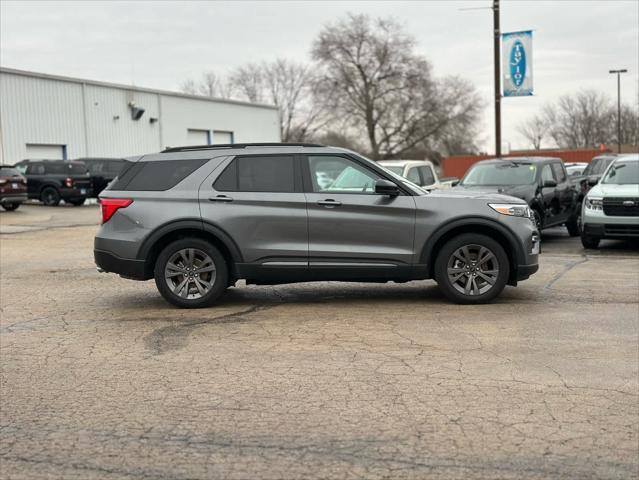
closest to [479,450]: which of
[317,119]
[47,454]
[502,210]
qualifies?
[47,454]

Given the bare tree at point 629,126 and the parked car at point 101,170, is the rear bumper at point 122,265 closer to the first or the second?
the parked car at point 101,170

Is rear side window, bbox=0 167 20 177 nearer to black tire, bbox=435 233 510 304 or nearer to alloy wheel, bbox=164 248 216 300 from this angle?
alloy wheel, bbox=164 248 216 300

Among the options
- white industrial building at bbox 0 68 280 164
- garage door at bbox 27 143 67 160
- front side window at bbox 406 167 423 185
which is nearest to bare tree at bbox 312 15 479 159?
white industrial building at bbox 0 68 280 164

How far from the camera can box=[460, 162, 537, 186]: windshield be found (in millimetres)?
14609

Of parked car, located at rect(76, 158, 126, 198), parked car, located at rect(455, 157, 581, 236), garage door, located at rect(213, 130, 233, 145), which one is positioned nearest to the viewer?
parked car, located at rect(455, 157, 581, 236)

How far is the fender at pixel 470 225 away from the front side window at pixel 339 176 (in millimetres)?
857

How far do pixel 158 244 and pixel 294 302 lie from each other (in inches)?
67.3

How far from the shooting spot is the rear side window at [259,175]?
8328 millimetres

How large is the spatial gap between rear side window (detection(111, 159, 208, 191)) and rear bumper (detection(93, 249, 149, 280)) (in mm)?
787

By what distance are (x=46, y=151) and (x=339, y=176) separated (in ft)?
101

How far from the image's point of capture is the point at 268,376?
5641 mm

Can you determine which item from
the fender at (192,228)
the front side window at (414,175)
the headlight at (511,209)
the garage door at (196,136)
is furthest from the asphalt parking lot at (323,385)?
the garage door at (196,136)

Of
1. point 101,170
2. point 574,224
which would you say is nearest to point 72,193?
point 101,170

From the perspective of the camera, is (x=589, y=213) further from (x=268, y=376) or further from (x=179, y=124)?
(x=179, y=124)
